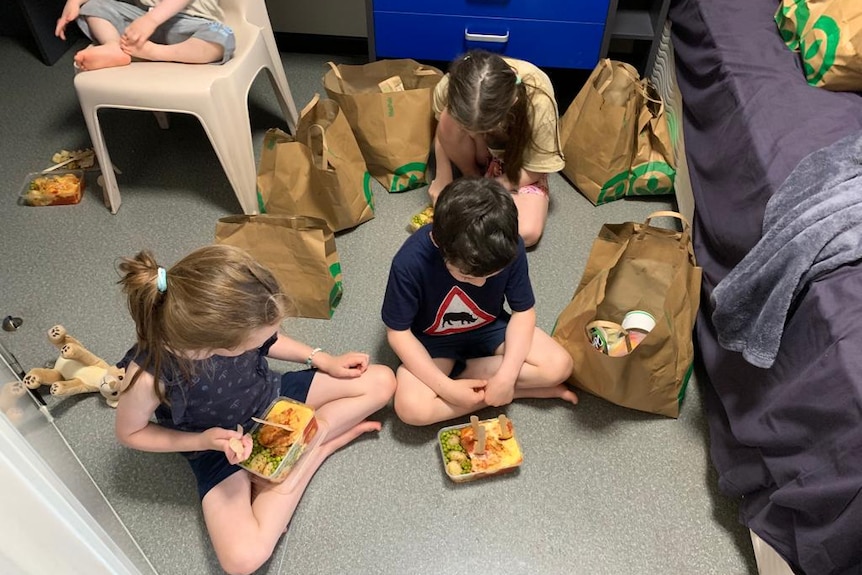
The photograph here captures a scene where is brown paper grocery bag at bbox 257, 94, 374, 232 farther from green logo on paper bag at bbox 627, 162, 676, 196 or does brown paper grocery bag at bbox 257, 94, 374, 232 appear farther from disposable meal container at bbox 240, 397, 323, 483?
green logo on paper bag at bbox 627, 162, 676, 196

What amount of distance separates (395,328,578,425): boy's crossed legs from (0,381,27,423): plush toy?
0.72m

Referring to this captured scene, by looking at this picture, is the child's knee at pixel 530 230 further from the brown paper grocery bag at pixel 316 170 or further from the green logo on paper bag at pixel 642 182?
the brown paper grocery bag at pixel 316 170

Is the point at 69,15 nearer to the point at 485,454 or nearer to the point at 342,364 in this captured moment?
the point at 342,364

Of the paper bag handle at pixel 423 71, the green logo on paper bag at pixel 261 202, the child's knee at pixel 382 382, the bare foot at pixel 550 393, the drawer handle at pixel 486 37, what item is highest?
the drawer handle at pixel 486 37

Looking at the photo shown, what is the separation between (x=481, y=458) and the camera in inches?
48.5

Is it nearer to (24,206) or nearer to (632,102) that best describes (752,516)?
(632,102)

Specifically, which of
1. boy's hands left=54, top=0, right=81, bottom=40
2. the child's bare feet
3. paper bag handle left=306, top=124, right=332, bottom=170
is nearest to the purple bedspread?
paper bag handle left=306, top=124, right=332, bottom=170

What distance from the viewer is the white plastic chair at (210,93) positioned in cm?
155

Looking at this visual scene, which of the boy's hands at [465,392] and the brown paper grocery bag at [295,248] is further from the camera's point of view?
the brown paper grocery bag at [295,248]

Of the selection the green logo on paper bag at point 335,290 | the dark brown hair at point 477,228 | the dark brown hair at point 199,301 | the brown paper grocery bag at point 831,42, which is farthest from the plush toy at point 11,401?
the brown paper grocery bag at point 831,42

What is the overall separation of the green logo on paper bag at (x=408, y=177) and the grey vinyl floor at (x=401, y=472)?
0.13m

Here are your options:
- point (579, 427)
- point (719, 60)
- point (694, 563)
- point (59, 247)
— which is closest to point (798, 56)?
point (719, 60)

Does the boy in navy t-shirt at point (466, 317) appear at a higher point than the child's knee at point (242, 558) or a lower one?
higher

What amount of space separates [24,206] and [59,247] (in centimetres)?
24
